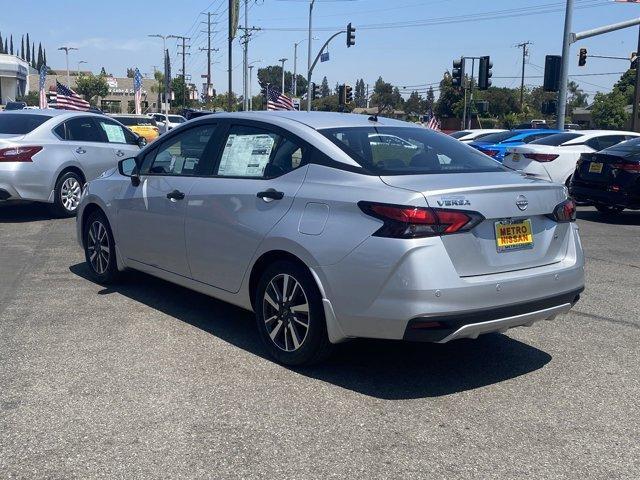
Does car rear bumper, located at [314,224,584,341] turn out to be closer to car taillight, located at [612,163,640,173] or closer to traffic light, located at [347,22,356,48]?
car taillight, located at [612,163,640,173]

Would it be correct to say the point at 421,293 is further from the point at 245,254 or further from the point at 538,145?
the point at 538,145

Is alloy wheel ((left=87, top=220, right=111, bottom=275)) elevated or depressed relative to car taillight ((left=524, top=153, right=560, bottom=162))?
depressed

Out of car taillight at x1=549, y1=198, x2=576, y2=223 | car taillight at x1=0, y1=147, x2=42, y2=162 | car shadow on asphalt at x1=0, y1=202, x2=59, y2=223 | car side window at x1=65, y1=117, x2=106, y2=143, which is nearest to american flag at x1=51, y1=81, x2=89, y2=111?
car shadow on asphalt at x1=0, y1=202, x2=59, y2=223

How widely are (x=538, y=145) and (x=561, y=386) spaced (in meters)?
11.0

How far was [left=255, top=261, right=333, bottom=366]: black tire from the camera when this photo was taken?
14.5 ft

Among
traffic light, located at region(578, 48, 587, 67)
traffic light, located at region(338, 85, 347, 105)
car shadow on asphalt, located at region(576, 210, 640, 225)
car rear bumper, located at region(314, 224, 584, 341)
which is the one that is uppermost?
traffic light, located at region(578, 48, 587, 67)

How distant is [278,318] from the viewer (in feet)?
15.4

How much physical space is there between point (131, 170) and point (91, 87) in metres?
86.7

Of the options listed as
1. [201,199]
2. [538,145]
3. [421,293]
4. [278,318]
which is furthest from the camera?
[538,145]

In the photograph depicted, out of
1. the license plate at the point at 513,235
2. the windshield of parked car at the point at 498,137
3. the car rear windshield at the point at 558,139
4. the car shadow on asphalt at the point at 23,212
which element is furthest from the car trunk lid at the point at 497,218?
the windshield of parked car at the point at 498,137

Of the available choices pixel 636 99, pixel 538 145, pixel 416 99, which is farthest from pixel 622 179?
pixel 416 99

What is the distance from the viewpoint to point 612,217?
42.3 ft

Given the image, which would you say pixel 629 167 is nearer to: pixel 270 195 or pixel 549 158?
pixel 549 158

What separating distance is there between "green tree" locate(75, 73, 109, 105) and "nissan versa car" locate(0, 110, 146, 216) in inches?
3075
